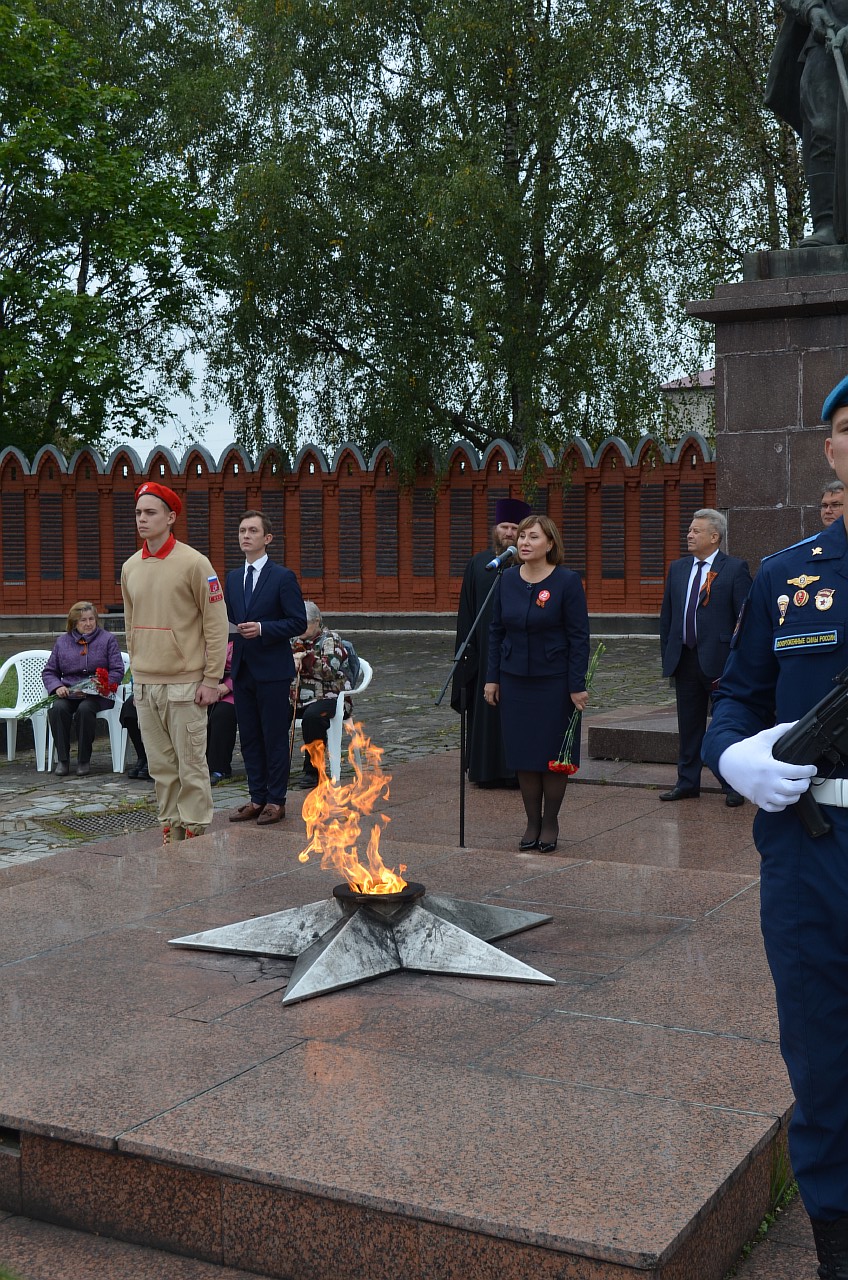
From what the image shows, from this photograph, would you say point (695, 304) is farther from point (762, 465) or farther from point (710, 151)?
point (710, 151)

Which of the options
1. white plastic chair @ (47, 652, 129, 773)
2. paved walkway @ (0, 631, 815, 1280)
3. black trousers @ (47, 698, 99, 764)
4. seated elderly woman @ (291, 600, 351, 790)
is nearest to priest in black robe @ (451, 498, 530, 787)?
paved walkway @ (0, 631, 815, 1280)

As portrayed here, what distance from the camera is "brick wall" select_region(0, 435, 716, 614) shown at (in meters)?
24.3

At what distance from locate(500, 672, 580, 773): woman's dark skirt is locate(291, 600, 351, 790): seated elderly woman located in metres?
2.90

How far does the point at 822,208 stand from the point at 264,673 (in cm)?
504

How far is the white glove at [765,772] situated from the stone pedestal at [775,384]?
6706 millimetres

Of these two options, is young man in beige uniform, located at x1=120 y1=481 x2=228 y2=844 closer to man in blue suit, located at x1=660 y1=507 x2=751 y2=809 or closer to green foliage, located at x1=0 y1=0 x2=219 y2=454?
man in blue suit, located at x1=660 y1=507 x2=751 y2=809

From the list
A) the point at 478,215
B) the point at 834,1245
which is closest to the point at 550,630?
the point at 834,1245

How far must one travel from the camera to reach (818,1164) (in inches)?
106

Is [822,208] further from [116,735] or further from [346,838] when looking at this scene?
[116,735]

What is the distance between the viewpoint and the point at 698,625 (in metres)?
8.32

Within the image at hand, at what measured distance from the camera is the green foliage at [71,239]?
1070 inches

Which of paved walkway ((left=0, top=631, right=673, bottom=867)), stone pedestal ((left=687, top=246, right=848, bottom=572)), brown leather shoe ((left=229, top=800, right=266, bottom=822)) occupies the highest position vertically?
stone pedestal ((left=687, top=246, right=848, bottom=572))

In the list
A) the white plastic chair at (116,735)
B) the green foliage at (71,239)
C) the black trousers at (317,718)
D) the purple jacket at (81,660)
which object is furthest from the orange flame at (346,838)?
the green foliage at (71,239)

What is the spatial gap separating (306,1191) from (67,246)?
30.2 metres
